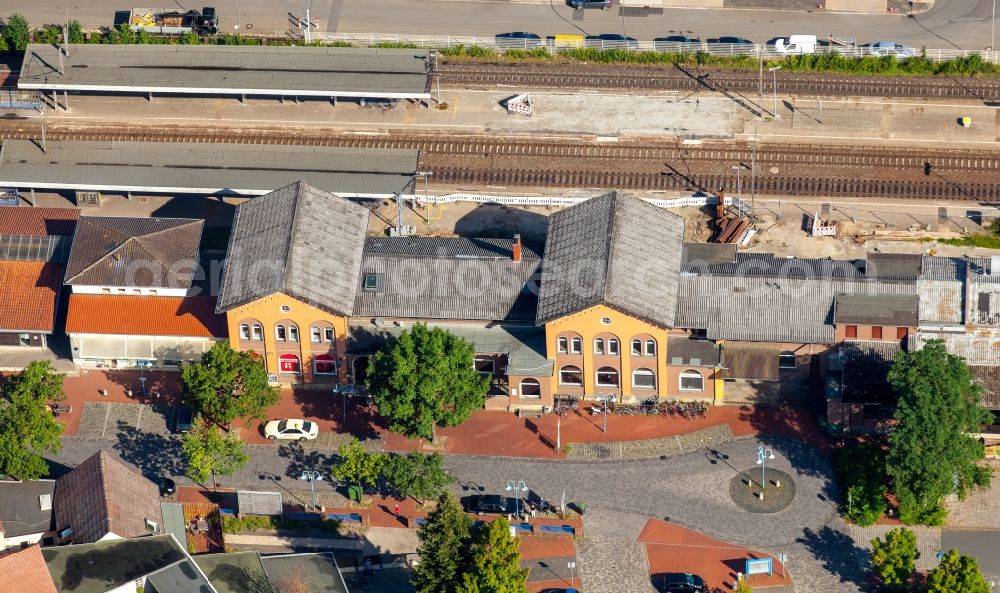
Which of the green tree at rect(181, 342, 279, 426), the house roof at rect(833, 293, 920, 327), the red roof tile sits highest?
the red roof tile

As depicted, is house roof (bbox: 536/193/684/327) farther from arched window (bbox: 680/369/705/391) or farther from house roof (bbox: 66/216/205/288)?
house roof (bbox: 66/216/205/288)

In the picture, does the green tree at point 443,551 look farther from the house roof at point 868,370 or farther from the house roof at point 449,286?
the house roof at point 868,370

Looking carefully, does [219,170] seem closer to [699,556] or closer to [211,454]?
[211,454]

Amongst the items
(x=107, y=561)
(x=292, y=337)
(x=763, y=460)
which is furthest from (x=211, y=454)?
(x=763, y=460)

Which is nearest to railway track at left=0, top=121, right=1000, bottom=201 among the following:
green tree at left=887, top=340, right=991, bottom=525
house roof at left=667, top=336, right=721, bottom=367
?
house roof at left=667, top=336, right=721, bottom=367

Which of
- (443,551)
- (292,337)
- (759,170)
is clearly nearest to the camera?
(443,551)

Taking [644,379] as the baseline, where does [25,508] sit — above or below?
below

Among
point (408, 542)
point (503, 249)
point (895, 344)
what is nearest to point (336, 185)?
point (503, 249)
